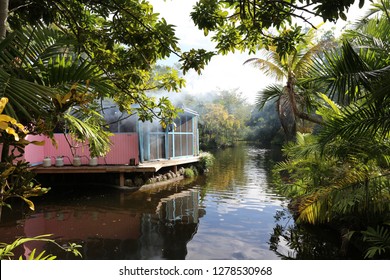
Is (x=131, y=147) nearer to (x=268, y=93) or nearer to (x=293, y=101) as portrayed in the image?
(x=268, y=93)

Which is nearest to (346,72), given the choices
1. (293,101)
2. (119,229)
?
(293,101)

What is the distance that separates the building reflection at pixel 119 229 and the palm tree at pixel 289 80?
342cm

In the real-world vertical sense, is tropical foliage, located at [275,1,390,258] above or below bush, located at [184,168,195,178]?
above

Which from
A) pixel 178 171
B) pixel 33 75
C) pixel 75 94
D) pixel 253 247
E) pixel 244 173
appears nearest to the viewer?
pixel 75 94

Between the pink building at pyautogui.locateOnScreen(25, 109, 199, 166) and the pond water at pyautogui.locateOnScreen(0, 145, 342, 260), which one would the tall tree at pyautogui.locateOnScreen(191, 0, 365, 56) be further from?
the pink building at pyautogui.locateOnScreen(25, 109, 199, 166)

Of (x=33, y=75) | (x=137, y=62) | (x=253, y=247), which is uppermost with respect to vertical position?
(x=137, y=62)

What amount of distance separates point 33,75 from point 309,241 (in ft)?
18.3

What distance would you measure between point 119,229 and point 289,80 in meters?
5.71

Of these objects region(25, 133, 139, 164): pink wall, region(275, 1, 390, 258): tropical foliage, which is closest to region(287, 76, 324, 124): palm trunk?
region(275, 1, 390, 258): tropical foliage

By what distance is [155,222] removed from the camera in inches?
271

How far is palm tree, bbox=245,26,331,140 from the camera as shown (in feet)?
23.9

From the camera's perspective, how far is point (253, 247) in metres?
5.40
